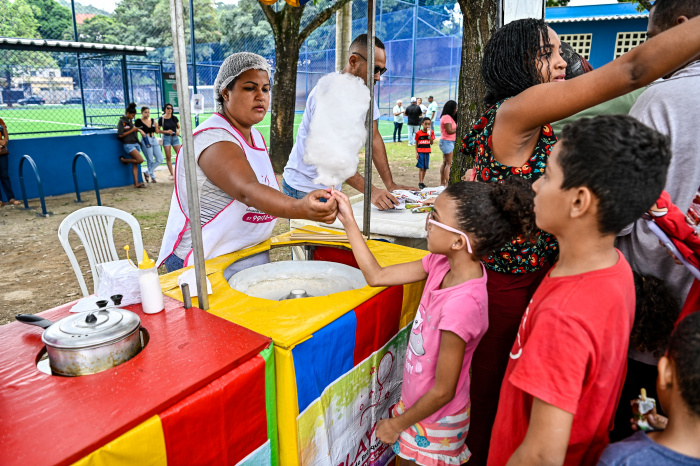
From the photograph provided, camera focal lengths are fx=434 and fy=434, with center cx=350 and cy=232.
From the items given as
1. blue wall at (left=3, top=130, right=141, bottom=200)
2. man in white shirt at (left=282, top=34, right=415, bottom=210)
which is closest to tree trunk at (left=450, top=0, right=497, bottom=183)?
man in white shirt at (left=282, top=34, right=415, bottom=210)

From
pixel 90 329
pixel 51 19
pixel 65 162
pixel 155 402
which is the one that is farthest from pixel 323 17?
pixel 51 19

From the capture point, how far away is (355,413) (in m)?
1.73

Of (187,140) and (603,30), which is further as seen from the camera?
(603,30)

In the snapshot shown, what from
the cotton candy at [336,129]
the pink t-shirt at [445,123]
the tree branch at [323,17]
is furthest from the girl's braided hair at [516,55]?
the pink t-shirt at [445,123]

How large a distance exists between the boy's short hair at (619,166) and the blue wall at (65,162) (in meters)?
10.2

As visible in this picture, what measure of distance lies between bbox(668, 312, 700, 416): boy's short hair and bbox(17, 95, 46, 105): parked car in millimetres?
17954

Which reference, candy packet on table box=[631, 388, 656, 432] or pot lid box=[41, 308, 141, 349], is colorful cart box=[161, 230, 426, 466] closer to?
pot lid box=[41, 308, 141, 349]

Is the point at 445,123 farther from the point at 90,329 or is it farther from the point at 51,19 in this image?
the point at 51,19

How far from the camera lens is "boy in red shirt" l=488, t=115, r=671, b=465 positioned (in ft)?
3.28

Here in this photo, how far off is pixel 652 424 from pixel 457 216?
785 mm

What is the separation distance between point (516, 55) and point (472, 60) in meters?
2.23

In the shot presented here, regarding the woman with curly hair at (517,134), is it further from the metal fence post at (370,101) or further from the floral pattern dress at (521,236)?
the metal fence post at (370,101)

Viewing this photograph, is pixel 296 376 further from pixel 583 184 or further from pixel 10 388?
pixel 583 184

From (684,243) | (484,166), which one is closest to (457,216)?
(484,166)
